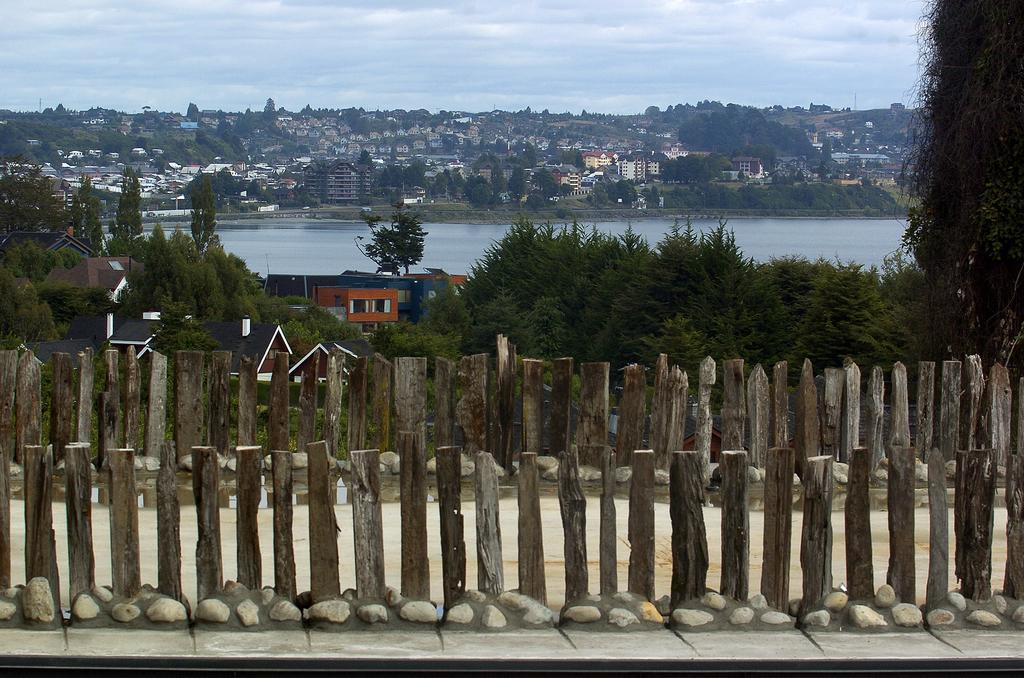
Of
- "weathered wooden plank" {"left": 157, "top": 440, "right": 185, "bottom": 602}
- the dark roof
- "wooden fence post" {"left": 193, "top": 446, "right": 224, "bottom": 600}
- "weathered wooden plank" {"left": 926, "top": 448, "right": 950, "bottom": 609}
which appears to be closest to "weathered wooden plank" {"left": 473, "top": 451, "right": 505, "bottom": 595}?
"wooden fence post" {"left": 193, "top": 446, "right": 224, "bottom": 600}

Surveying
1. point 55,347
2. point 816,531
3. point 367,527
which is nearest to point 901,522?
point 816,531

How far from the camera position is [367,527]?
25.7 ft

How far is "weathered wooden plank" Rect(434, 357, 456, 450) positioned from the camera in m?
11.5

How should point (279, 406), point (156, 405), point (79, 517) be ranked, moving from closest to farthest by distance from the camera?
point (79, 517) < point (279, 406) < point (156, 405)

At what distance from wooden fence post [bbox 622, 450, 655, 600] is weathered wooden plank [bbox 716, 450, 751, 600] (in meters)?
0.42

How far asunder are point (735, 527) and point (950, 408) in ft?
15.6

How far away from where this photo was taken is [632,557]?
804 centimetres

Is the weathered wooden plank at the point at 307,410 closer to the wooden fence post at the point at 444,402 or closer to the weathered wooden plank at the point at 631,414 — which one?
the wooden fence post at the point at 444,402

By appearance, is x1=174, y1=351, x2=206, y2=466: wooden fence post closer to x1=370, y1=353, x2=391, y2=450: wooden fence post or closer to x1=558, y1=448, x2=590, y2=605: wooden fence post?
x1=370, y1=353, x2=391, y2=450: wooden fence post

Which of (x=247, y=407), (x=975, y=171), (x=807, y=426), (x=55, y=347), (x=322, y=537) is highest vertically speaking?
(x=975, y=171)

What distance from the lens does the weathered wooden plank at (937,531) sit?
7.84 meters

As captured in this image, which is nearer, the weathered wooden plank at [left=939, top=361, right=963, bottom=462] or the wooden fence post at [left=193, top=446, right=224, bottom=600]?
the wooden fence post at [left=193, top=446, right=224, bottom=600]

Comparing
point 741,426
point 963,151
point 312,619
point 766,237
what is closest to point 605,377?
point 741,426

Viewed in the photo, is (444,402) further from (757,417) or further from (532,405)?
(757,417)
